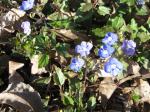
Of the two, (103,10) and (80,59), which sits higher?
(103,10)

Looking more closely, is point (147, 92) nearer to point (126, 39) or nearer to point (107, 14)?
point (126, 39)

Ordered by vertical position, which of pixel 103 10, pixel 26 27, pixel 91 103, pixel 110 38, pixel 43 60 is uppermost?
pixel 103 10

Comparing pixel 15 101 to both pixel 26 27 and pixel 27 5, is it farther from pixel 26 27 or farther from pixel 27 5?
pixel 27 5

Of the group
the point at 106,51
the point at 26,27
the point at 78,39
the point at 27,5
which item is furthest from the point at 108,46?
the point at 27,5

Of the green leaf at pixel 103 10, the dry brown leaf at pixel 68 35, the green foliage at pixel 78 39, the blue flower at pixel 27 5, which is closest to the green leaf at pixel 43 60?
the green foliage at pixel 78 39

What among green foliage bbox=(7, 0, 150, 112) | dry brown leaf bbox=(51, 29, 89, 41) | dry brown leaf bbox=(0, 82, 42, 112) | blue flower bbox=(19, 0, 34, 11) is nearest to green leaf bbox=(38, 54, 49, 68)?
green foliage bbox=(7, 0, 150, 112)
